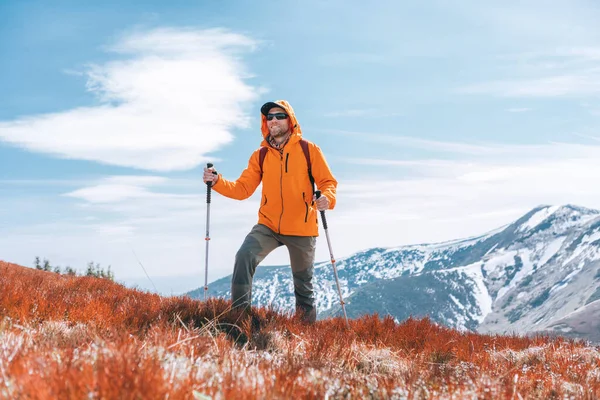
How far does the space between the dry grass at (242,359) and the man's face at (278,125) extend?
290 centimetres

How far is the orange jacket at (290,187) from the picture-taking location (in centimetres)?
810

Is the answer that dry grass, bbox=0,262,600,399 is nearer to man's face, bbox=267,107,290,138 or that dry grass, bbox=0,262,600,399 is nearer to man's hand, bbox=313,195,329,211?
man's hand, bbox=313,195,329,211

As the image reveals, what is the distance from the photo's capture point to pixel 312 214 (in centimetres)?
836

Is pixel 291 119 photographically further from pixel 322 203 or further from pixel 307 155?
pixel 322 203

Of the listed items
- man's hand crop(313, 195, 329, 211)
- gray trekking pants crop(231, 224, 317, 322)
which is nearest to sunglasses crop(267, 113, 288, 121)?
man's hand crop(313, 195, 329, 211)

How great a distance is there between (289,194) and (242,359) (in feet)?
15.5

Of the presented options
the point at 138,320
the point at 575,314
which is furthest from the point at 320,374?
the point at 575,314

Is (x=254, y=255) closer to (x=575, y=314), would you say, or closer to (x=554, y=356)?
(x=554, y=356)

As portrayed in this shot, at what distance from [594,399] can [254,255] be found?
4.89m

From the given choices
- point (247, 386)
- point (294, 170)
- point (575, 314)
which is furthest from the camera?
point (575, 314)

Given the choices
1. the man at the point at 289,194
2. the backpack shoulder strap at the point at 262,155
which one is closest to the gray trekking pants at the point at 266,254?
the man at the point at 289,194

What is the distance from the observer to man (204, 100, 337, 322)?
26.5ft

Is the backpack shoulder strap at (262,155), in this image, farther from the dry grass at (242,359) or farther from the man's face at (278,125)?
the dry grass at (242,359)

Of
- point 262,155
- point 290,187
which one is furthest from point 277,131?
point 290,187
